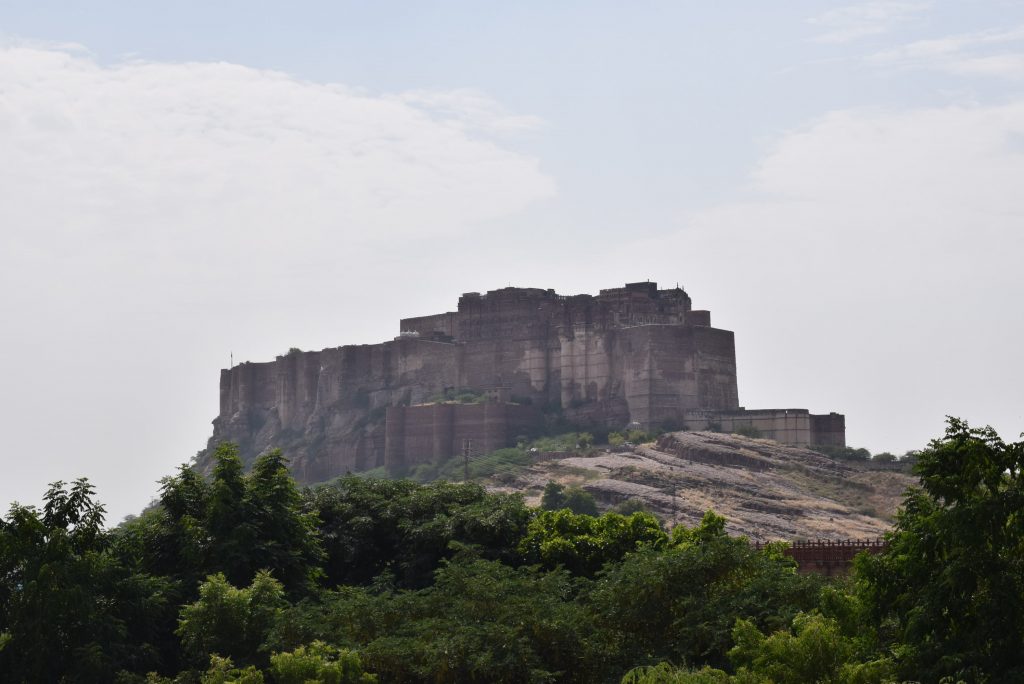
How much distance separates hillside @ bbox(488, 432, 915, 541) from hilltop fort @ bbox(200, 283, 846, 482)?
4.58 meters

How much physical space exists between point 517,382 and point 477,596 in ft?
209

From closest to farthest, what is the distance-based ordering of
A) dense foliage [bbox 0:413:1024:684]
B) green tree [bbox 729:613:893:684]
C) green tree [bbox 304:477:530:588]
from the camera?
dense foliage [bbox 0:413:1024:684], green tree [bbox 729:613:893:684], green tree [bbox 304:477:530:588]

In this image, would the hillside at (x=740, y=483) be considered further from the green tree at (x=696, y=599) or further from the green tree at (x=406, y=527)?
the green tree at (x=696, y=599)

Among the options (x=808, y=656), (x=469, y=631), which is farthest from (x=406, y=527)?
(x=808, y=656)

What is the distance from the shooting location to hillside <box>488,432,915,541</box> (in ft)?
215

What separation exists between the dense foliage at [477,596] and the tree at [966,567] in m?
0.02

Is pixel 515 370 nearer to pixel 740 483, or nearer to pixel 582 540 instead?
pixel 740 483

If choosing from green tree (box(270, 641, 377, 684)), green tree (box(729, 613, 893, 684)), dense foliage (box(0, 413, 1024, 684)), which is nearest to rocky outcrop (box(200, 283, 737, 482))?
dense foliage (box(0, 413, 1024, 684))

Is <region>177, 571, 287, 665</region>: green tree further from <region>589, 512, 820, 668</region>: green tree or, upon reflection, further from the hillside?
the hillside

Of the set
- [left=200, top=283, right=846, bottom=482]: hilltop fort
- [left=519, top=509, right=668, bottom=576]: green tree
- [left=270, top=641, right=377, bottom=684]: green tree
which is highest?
[left=200, top=283, right=846, bottom=482]: hilltop fort

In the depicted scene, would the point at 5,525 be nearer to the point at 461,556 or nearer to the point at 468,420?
the point at 461,556

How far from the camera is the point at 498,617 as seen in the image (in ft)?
77.5

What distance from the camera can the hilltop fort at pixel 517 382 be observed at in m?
81.6

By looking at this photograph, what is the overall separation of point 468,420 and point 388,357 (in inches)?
430
